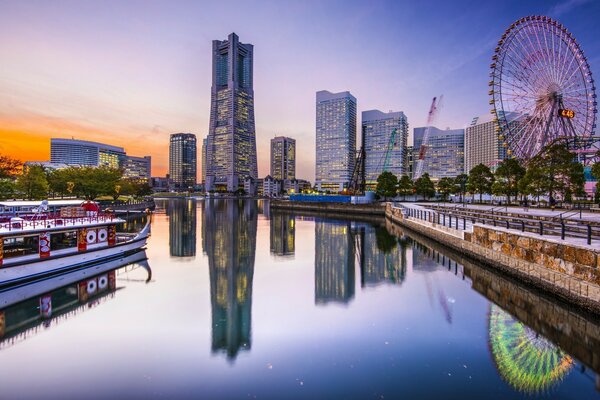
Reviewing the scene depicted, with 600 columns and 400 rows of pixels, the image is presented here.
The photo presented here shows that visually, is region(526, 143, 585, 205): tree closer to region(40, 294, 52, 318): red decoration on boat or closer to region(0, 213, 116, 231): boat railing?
region(0, 213, 116, 231): boat railing

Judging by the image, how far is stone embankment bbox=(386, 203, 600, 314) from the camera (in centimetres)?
1603

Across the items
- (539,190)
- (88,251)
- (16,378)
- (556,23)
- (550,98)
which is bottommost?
(16,378)

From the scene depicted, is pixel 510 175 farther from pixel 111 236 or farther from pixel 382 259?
pixel 111 236

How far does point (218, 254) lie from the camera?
3656 cm

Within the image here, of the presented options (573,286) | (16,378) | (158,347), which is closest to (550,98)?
(573,286)

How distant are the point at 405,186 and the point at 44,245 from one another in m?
113

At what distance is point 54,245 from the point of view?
27172mm

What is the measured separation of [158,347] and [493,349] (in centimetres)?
1504

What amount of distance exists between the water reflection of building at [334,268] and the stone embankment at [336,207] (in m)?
43.1

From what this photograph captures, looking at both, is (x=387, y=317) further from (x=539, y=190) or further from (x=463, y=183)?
(x=463, y=183)

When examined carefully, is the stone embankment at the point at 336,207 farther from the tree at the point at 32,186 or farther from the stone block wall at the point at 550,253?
the tree at the point at 32,186

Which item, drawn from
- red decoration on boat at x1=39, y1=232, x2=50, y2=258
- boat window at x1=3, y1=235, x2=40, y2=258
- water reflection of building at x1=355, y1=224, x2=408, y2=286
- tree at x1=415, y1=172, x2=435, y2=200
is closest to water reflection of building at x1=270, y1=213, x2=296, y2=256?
water reflection of building at x1=355, y1=224, x2=408, y2=286

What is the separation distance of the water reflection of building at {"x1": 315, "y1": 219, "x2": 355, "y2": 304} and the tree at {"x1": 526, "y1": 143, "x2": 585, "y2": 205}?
102 ft

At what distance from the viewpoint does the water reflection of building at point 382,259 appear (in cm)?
2698
